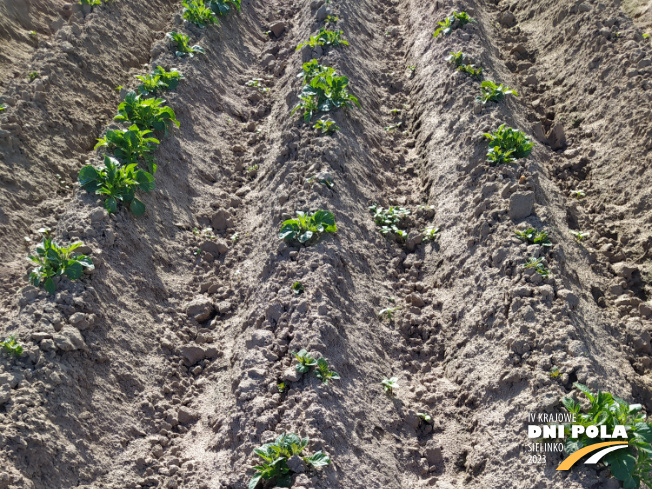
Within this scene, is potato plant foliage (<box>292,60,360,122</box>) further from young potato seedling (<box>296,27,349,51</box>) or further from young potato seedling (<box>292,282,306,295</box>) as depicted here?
young potato seedling (<box>292,282,306,295</box>)

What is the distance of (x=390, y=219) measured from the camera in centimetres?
607

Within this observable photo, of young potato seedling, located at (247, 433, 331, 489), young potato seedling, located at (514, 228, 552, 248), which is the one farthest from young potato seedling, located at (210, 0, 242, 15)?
young potato seedling, located at (247, 433, 331, 489)

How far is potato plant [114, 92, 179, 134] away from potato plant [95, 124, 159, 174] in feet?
1.04

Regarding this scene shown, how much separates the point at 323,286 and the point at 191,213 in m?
2.25

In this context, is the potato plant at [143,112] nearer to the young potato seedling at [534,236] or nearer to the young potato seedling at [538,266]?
the young potato seedling at [534,236]

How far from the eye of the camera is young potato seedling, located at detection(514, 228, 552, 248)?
16.5 feet

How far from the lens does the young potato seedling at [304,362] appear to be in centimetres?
430

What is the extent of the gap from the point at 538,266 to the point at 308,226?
2.18 m

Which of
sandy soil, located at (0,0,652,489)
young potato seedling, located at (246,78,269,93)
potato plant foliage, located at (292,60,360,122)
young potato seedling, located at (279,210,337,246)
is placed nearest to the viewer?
sandy soil, located at (0,0,652,489)

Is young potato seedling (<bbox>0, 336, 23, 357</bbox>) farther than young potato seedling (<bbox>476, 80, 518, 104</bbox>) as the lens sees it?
No

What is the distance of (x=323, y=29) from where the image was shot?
8.04 m

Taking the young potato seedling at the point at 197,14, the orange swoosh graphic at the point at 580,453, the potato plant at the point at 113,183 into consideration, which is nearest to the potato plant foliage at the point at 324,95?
the potato plant at the point at 113,183

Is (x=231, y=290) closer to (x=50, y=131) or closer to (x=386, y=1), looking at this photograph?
(x=50, y=131)

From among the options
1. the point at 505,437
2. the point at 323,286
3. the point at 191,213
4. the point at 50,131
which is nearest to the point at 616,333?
the point at 505,437
